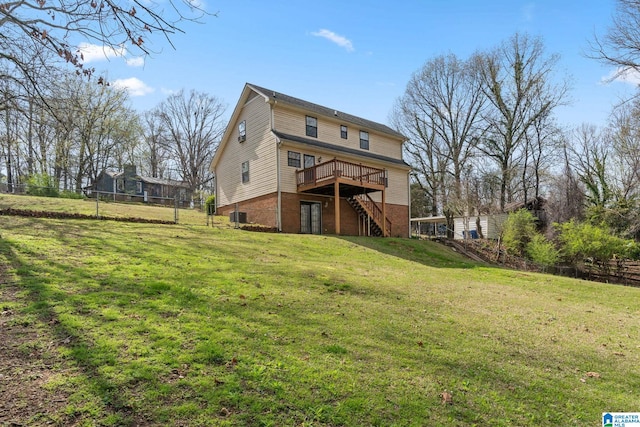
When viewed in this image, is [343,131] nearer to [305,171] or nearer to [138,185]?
[305,171]

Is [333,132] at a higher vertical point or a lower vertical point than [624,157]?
higher

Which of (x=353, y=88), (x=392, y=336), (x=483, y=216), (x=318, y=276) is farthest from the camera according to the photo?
(x=483, y=216)

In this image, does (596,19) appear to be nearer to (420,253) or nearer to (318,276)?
(420,253)

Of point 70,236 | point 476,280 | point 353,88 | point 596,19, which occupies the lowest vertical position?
point 476,280

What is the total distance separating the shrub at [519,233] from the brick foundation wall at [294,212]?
7.24 m

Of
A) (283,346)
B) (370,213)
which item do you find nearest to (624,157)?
(370,213)

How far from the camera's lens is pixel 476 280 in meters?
11.7

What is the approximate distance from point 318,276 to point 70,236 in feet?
22.8

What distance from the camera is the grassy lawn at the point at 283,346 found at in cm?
322

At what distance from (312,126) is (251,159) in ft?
13.4

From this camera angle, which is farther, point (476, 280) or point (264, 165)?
point (264, 165)

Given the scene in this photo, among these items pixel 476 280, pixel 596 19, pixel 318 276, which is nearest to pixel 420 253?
pixel 476 280

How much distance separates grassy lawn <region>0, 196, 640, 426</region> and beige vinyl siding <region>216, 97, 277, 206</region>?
10556 millimetres

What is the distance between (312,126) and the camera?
20812 millimetres
